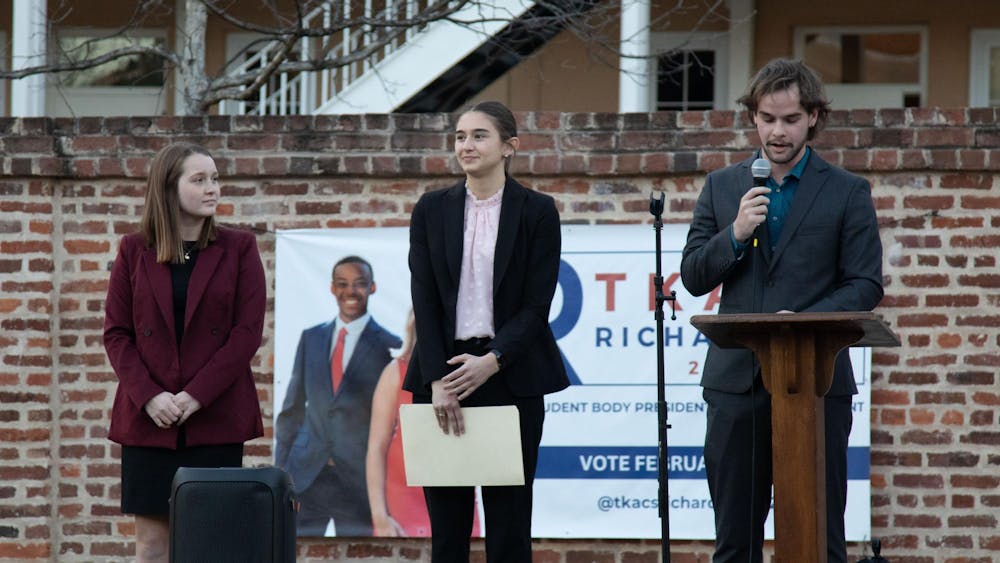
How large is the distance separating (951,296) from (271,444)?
10.3 feet

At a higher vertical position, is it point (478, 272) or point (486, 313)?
Result: point (478, 272)

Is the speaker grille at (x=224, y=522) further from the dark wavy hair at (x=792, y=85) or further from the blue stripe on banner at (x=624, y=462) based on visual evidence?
the blue stripe on banner at (x=624, y=462)

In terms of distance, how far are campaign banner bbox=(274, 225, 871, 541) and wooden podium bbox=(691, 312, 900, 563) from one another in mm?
2395

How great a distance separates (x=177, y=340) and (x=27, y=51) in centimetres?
559

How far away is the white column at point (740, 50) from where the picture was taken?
465 inches

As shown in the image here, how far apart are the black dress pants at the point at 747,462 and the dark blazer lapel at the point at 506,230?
0.90 metres

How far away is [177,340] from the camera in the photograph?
4938 mm

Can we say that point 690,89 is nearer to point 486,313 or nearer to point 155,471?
point 486,313

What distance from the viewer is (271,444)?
6.55m

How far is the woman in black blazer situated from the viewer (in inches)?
183

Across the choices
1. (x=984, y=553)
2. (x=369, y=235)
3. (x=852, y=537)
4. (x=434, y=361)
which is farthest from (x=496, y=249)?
(x=984, y=553)

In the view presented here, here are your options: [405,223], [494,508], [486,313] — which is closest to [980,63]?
[405,223]

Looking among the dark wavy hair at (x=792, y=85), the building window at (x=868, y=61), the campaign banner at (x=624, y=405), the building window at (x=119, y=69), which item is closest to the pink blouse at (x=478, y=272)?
the dark wavy hair at (x=792, y=85)

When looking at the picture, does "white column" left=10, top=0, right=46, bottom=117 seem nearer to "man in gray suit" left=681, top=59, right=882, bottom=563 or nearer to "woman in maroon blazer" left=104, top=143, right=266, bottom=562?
"woman in maroon blazer" left=104, top=143, right=266, bottom=562
